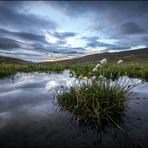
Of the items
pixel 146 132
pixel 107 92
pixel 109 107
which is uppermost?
pixel 107 92

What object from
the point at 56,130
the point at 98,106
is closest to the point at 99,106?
the point at 98,106

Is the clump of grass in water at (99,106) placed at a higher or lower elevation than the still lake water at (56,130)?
higher

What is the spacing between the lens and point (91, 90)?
5566 millimetres

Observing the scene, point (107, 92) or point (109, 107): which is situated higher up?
point (107, 92)

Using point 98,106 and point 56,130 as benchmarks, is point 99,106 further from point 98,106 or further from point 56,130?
point 56,130

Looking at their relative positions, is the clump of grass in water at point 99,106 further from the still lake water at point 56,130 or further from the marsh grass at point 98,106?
the still lake water at point 56,130

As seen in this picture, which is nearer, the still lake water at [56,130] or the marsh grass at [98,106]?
the still lake water at [56,130]

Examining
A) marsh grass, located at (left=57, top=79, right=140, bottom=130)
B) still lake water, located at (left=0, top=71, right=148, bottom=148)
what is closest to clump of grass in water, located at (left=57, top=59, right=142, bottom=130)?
marsh grass, located at (left=57, top=79, right=140, bottom=130)

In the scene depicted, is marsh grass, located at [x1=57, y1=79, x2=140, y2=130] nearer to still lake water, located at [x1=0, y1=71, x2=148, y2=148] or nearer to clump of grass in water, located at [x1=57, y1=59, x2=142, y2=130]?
clump of grass in water, located at [x1=57, y1=59, x2=142, y2=130]

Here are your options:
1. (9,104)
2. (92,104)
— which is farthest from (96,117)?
(9,104)

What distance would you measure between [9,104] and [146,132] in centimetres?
465

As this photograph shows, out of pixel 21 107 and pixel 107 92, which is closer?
pixel 107 92

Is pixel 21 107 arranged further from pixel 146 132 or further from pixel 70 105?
pixel 146 132

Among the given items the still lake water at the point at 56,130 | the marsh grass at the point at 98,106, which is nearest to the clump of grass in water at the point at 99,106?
the marsh grass at the point at 98,106
